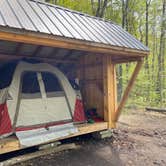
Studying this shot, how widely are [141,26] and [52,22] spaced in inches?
469

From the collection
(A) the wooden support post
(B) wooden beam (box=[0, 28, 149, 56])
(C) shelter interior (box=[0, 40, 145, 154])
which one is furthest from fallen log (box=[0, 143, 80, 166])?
(B) wooden beam (box=[0, 28, 149, 56])

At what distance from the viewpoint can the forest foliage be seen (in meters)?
11.7

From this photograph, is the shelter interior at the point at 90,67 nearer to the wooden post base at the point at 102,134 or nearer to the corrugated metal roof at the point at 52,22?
the wooden post base at the point at 102,134

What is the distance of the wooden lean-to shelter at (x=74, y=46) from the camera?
3.04 meters

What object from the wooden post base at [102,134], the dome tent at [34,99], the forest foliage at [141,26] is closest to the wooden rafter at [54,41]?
the dome tent at [34,99]

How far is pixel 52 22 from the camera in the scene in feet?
11.8

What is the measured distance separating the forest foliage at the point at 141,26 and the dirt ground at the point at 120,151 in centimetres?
558

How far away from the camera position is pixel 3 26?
8.66ft

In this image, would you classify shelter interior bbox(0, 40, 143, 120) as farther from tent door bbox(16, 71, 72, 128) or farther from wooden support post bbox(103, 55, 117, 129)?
tent door bbox(16, 71, 72, 128)

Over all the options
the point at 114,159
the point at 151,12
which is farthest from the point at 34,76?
the point at 151,12

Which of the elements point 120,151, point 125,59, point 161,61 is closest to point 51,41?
point 125,59

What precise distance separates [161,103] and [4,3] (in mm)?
10999

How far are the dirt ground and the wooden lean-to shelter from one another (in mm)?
415

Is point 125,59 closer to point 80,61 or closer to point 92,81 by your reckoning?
point 92,81
